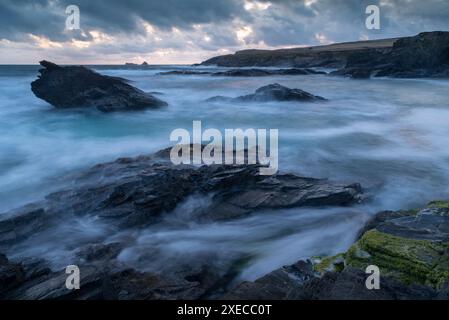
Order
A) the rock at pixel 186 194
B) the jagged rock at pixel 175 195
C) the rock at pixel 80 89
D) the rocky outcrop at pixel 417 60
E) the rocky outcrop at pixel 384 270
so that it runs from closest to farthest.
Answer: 1. the rocky outcrop at pixel 384 270
2. the jagged rock at pixel 175 195
3. the rock at pixel 186 194
4. the rock at pixel 80 89
5. the rocky outcrop at pixel 417 60

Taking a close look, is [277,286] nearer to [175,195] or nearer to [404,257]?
[404,257]

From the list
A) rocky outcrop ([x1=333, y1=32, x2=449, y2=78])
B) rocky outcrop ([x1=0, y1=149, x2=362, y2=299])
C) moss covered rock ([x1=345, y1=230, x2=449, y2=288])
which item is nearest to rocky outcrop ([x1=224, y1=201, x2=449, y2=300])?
moss covered rock ([x1=345, y1=230, x2=449, y2=288])

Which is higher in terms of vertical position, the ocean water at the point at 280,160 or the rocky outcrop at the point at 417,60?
the rocky outcrop at the point at 417,60

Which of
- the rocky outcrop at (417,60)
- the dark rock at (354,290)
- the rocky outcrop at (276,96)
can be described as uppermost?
the rocky outcrop at (417,60)

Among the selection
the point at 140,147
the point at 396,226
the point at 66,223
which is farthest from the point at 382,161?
the point at 66,223

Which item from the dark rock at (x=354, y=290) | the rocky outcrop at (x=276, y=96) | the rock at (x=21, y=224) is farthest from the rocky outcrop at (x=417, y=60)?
the dark rock at (x=354, y=290)

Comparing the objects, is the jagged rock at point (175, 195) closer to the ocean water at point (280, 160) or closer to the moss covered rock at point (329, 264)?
the ocean water at point (280, 160)
